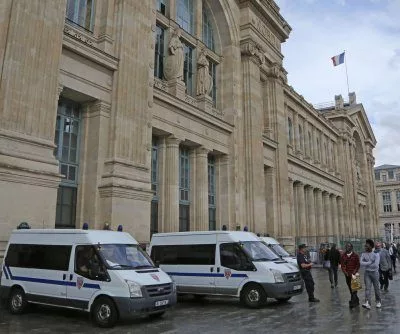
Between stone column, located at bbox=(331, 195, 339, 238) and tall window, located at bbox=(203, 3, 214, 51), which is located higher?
tall window, located at bbox=(203, 3, 214, 51)

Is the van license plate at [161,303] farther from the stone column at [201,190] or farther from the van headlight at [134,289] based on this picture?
the stone column at [201,190]

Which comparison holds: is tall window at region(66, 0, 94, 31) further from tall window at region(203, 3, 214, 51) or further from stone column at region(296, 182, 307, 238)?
stone column at region(296, 182, 307, 238)

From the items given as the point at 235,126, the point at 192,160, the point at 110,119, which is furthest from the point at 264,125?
the point at 110,119

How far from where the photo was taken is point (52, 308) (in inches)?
435

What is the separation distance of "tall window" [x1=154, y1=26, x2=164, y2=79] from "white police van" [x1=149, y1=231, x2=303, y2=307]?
36.0 ft

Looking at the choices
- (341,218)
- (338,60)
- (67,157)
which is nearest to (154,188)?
(67,157)

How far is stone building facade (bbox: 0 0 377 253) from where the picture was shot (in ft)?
42.7

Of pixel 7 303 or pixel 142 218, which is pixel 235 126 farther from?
pixel 7 303

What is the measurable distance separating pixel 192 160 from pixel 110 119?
25.1 feet

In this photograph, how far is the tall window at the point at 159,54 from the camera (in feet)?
72.3

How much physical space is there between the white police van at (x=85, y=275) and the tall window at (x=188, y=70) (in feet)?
49.2

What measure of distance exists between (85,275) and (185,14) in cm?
1927

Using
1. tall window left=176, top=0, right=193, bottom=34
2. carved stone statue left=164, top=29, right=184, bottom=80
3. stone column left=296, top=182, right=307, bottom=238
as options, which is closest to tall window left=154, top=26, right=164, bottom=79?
carved stone statue left=164, top=29, right=184, bottom=80

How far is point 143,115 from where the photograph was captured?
17953 millimetres
